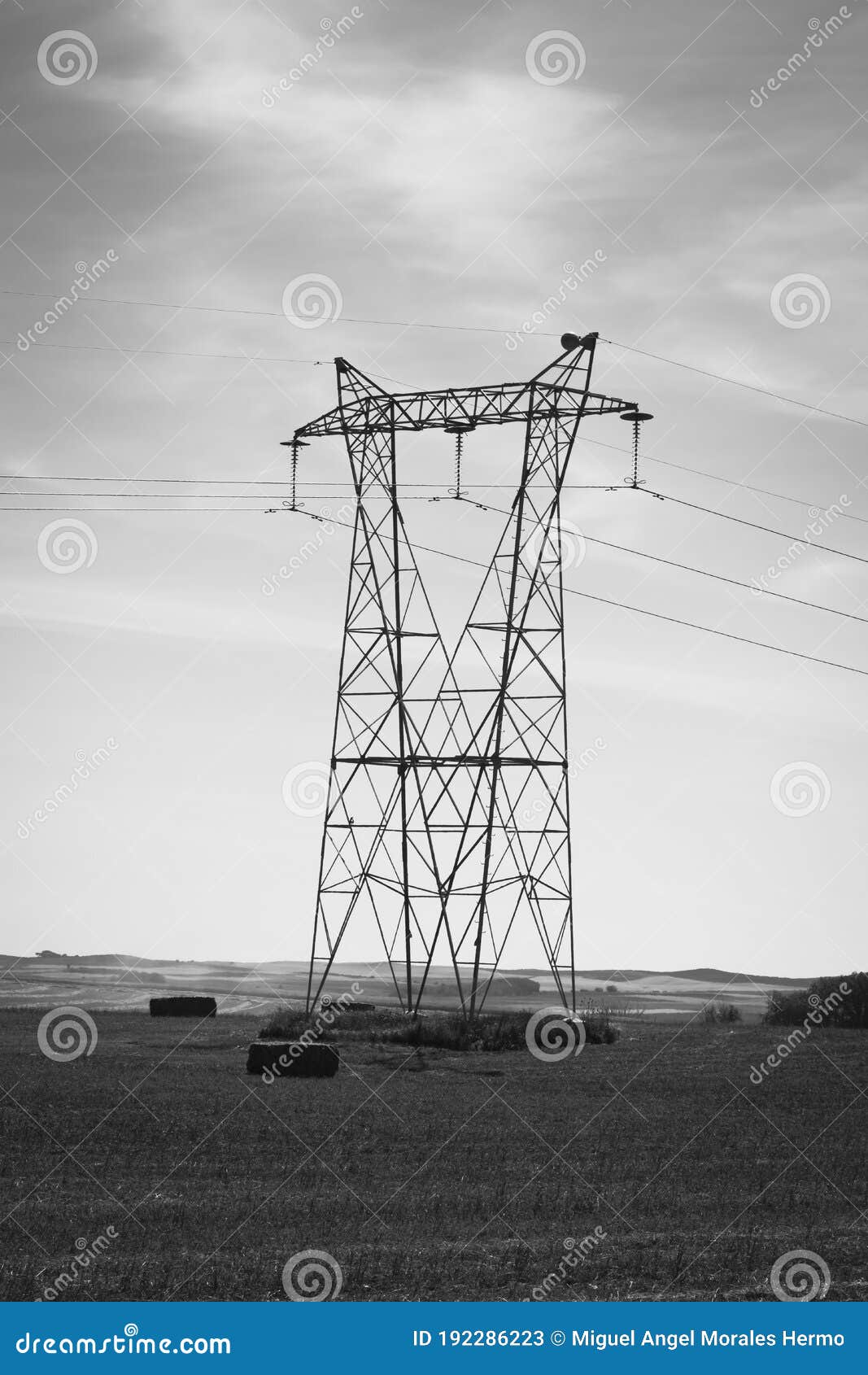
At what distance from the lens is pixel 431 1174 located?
1912cm

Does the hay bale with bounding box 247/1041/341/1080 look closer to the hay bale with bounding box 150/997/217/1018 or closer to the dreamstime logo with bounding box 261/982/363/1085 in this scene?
the dreamstime logo with bounding box 261/982/363/1085

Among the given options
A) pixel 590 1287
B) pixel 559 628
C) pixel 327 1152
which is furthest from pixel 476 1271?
pixel 559 628

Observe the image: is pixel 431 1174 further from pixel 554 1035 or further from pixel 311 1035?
pixel 554 1035

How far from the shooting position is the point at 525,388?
3769 cm

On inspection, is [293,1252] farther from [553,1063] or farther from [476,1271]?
[553,1063]

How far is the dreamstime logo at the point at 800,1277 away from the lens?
13.1 meters

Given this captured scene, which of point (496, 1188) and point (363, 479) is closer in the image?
point (496, 1188)

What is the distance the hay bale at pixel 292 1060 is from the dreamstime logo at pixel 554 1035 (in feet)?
22.4

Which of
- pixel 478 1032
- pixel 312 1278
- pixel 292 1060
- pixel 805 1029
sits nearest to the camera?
pixel 312 1278

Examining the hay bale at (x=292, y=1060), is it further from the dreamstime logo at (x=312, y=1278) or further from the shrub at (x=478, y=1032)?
the dreamstime logo at (x=312, y=1278)

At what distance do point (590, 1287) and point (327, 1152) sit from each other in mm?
7853

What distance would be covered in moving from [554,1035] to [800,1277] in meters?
23.6

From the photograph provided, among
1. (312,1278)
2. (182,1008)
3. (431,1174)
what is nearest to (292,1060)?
(431,1174)

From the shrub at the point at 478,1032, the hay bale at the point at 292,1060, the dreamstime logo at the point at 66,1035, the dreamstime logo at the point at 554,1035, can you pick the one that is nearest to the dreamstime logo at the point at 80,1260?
the hay bale at the point at 292,1060
